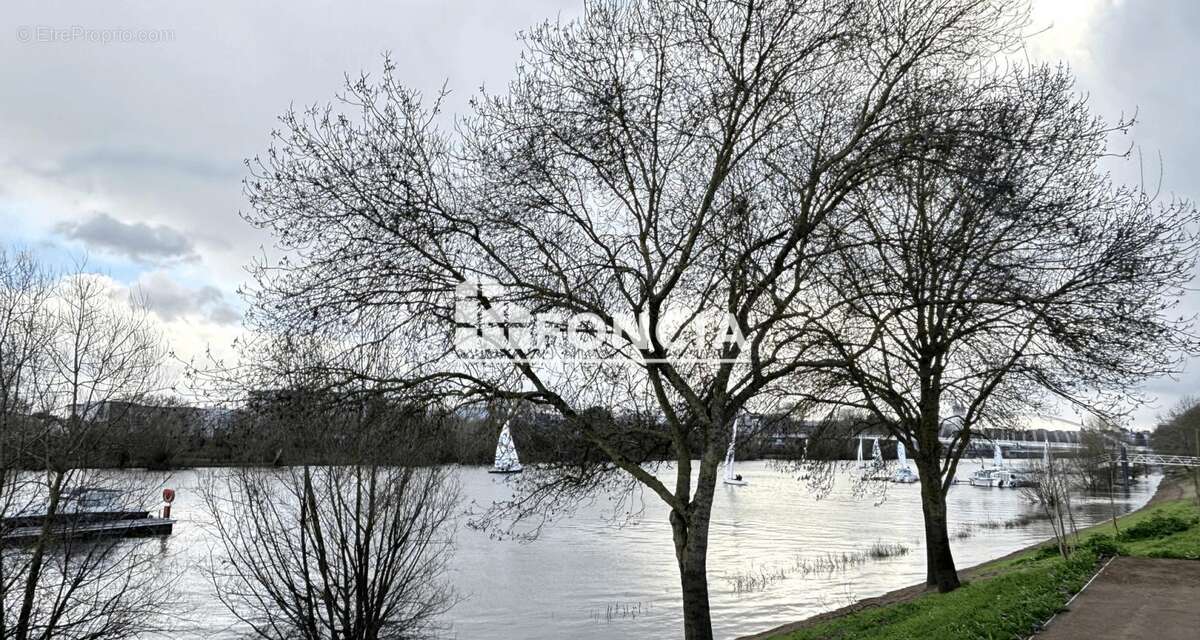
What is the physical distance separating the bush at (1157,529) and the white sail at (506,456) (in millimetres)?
14285

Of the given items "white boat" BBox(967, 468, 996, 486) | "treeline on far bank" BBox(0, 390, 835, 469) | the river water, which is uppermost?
"treeline on far bank" BBox(0, 390, 835, 469)

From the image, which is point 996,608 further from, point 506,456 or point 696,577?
point 506,456

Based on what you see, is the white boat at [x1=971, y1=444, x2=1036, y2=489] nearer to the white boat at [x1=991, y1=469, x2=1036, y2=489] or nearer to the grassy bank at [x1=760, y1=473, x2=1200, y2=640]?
the white boat at [x1=991, y1=469, x2=1036, y2=489]

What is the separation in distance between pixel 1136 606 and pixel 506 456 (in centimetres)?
771

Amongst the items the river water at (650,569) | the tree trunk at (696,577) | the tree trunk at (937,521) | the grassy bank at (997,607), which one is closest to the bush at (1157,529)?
the grassy bank at (997,607)

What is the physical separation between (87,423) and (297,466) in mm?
4893

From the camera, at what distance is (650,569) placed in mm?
27578

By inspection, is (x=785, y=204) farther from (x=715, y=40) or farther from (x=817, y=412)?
(x=817, y=412)

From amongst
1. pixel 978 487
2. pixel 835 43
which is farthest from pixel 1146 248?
pixel 978 487

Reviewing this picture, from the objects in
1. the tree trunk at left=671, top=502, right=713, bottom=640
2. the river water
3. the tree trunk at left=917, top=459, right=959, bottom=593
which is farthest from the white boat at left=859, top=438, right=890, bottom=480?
the tree trunk at left=671, top=502, right=713, bottom=640

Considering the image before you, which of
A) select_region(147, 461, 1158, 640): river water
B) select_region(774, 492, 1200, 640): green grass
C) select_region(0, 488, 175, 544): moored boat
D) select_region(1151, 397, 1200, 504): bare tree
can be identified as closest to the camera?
select_region(774, 492, 1200, 640): green grass

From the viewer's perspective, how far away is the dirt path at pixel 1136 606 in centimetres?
805

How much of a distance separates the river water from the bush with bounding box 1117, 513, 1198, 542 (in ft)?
A: 19.3

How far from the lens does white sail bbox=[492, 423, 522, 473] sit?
372 inches
